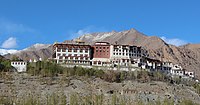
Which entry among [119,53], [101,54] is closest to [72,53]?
[101,54]

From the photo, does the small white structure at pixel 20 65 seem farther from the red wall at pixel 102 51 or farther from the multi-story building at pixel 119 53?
the multi-story building at pixel 119 53

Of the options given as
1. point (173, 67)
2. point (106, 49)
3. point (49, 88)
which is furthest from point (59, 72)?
point (173, 67)

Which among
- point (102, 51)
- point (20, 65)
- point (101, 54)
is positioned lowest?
point (20, 65)

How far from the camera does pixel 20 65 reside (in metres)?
96.2

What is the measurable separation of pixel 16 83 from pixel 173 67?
46.8 meters

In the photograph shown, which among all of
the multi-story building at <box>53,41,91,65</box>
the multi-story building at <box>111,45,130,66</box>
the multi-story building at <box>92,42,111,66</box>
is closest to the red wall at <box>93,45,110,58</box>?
the multi-story building at <box>92,42,111,66</box>

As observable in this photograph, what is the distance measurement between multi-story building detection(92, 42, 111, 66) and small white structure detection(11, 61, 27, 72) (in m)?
17.5

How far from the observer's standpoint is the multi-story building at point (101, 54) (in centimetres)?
10189

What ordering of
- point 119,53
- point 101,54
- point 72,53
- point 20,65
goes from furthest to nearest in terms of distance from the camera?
point 101,54 < point 119,53 < point 72,53 < point 20,65

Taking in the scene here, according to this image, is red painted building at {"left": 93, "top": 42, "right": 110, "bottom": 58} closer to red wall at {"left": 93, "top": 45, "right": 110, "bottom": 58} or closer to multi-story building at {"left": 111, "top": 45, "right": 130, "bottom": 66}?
red wall at {"left": 93, "top": 45, "right": 110, "bottom": 58}

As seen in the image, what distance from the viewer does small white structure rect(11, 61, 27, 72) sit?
9562 cm

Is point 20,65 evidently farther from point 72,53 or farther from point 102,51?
point 102,51

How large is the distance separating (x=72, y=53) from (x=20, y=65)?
13872 mm

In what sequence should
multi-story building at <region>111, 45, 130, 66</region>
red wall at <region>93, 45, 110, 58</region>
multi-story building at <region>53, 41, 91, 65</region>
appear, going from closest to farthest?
multi-story building at <region>53, 41, 91, 65</region>, multi-story building at <region>111, 45, 130, 66</region>, red wall at <region>93, 45, 110, 58</region>
